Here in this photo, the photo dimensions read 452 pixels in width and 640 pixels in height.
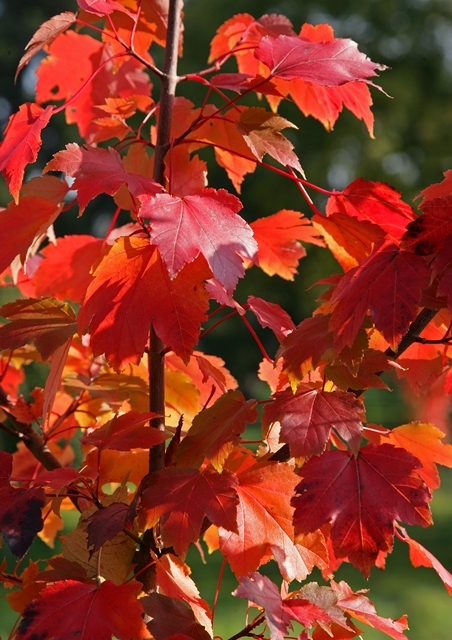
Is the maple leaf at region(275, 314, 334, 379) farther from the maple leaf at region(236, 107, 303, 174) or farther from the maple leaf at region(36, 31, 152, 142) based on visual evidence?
the maple leaf at region(36, 31, 152, 142)

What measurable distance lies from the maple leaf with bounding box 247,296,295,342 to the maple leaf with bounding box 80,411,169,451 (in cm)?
12


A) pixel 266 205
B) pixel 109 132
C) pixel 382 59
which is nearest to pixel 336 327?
pixel 109 132

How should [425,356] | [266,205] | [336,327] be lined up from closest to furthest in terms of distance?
[336,327]
[425,356]
[266,205]

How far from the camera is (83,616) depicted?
549 mm

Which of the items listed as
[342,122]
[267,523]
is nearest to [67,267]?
[267,523]

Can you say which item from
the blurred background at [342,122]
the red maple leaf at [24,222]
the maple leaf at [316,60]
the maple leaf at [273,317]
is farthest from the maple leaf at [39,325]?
the blurred background at [342,122]

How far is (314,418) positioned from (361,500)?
0.21ft

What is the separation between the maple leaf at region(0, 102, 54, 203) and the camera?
0.60 metres

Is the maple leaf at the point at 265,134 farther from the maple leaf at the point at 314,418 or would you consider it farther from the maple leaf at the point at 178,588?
the maple leaf at the point at 178,588

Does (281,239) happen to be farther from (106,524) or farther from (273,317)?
(106,524)

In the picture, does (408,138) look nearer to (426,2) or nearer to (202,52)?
(426,2)

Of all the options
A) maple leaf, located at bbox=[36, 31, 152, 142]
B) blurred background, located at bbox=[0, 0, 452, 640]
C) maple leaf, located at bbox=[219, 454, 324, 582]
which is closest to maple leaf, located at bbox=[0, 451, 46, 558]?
maple leaf, located at bbox=[219, 454, 324, 582]

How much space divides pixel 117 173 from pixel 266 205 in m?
7.51

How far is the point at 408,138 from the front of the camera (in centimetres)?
820
